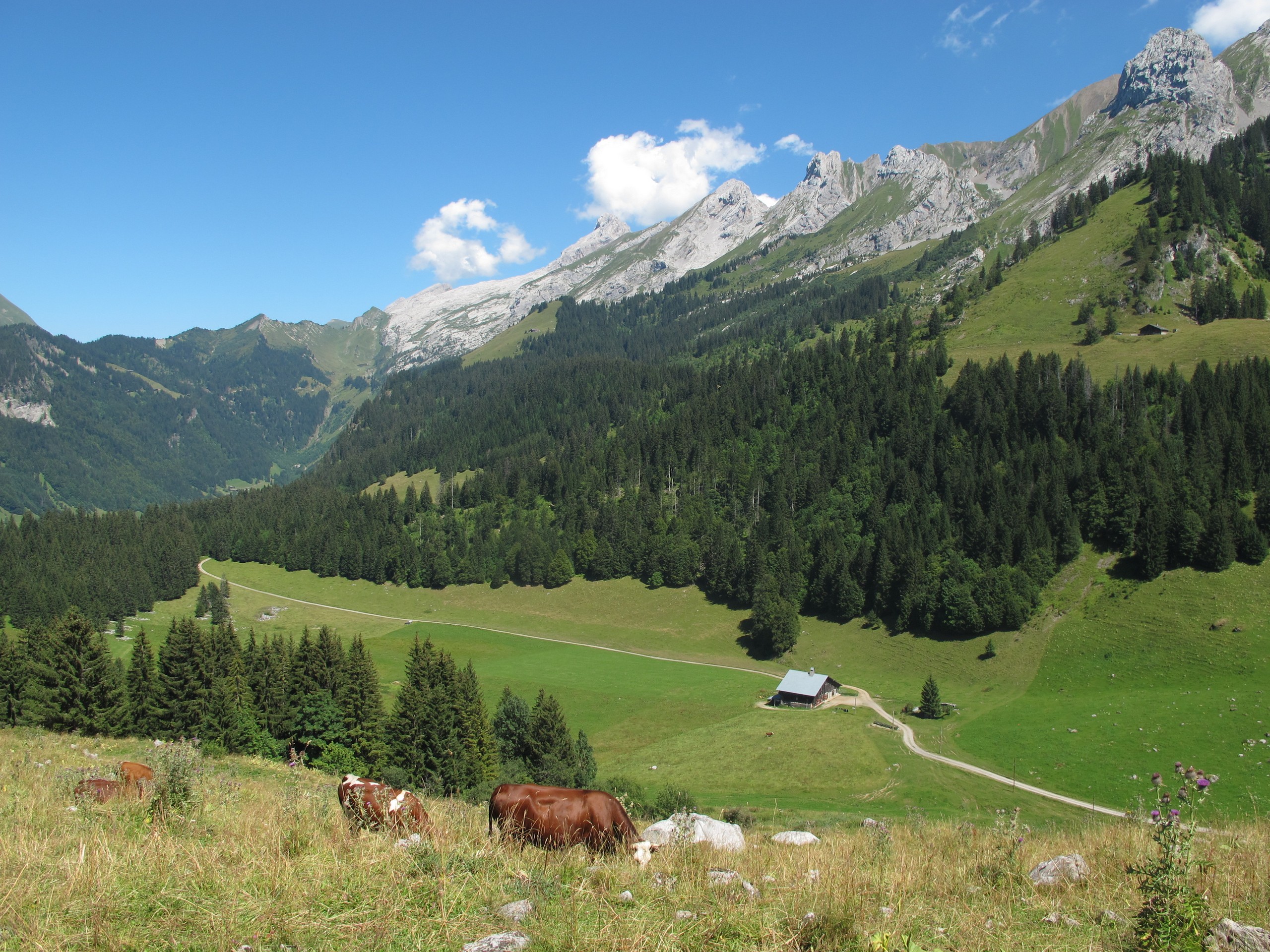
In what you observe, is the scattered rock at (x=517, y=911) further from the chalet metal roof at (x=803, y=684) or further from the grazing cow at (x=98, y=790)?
the chalet metal roof at (x=803, y=684)

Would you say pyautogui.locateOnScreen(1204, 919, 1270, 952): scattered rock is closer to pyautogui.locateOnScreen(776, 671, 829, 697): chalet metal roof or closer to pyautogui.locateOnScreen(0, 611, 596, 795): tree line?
pyautogui.locateOnScreen(0, 611, 596, 795): tree line

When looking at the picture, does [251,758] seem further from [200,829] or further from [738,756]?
[738,756]

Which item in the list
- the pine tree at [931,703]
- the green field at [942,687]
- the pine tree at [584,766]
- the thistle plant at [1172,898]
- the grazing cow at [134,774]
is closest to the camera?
the thistle plant at [1172,898]

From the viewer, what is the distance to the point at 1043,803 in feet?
146

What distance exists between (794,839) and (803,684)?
62.9 meters

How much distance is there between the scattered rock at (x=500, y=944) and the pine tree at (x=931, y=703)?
69.2m

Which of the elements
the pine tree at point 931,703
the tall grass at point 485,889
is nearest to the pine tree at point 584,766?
the tall grass at point 485,889

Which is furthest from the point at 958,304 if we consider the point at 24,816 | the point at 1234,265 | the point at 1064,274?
the point at 24,816

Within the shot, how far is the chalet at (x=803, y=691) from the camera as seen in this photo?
2832 inches

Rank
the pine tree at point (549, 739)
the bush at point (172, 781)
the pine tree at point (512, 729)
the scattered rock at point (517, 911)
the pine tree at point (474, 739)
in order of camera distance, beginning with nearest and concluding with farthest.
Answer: the scattered rock at point (517, 911), the bush at point (172, 781), the pine tree at point (474, 739), the pine tree at point (549, 739), the pine tree at point (512, 729)

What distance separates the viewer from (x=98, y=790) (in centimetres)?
1283

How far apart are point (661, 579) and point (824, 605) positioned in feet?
103

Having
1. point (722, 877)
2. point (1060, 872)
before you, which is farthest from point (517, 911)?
point (1060, 872)

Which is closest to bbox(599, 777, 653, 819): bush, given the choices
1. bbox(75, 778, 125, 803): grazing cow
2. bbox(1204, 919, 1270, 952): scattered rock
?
bbox(75, 778, 125, 803): grazing cow
